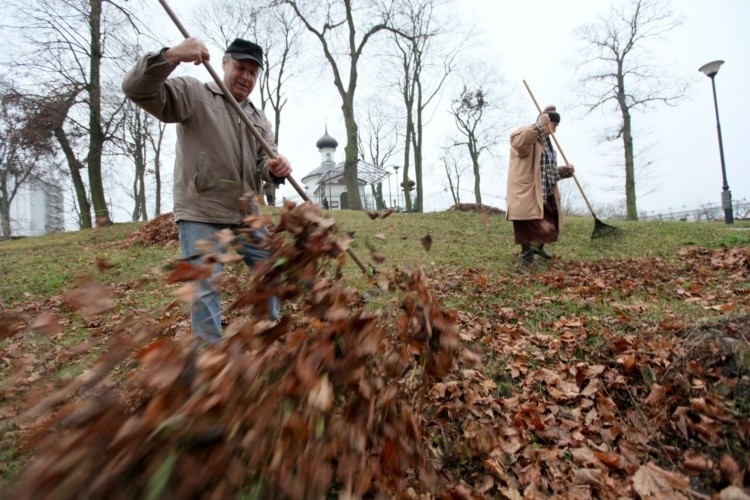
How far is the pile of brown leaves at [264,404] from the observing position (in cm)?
83

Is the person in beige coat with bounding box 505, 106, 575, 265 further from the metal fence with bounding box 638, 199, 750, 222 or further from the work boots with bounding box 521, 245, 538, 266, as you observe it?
the metal fence with bounding box 638, 199, 750, 222

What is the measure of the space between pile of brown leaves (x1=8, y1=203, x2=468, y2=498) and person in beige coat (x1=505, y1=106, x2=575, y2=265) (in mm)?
4432

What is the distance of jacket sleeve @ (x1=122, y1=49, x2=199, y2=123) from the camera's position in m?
2.18

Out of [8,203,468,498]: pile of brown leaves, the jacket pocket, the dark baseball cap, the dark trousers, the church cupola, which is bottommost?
[8,203,468,498]: pile of brown leaves

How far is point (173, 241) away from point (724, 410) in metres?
10.1

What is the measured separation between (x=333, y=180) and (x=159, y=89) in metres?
34.7

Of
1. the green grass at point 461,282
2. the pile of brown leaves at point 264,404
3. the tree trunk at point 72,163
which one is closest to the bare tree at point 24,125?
the tree trunk at point 72,163

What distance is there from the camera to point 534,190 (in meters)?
5.61

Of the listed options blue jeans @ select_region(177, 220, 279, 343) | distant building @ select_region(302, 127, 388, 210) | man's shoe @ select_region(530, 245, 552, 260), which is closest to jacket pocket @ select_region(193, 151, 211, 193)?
blue jeans @ select_region(177, 220, 279, 343)

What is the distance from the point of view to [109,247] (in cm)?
1050

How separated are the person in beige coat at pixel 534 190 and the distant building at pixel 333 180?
41.4 feet

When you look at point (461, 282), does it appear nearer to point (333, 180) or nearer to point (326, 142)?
point (333, 180)

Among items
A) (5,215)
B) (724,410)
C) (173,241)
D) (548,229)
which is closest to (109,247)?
(173,241)

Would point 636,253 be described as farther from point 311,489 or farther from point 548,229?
point 311,489
